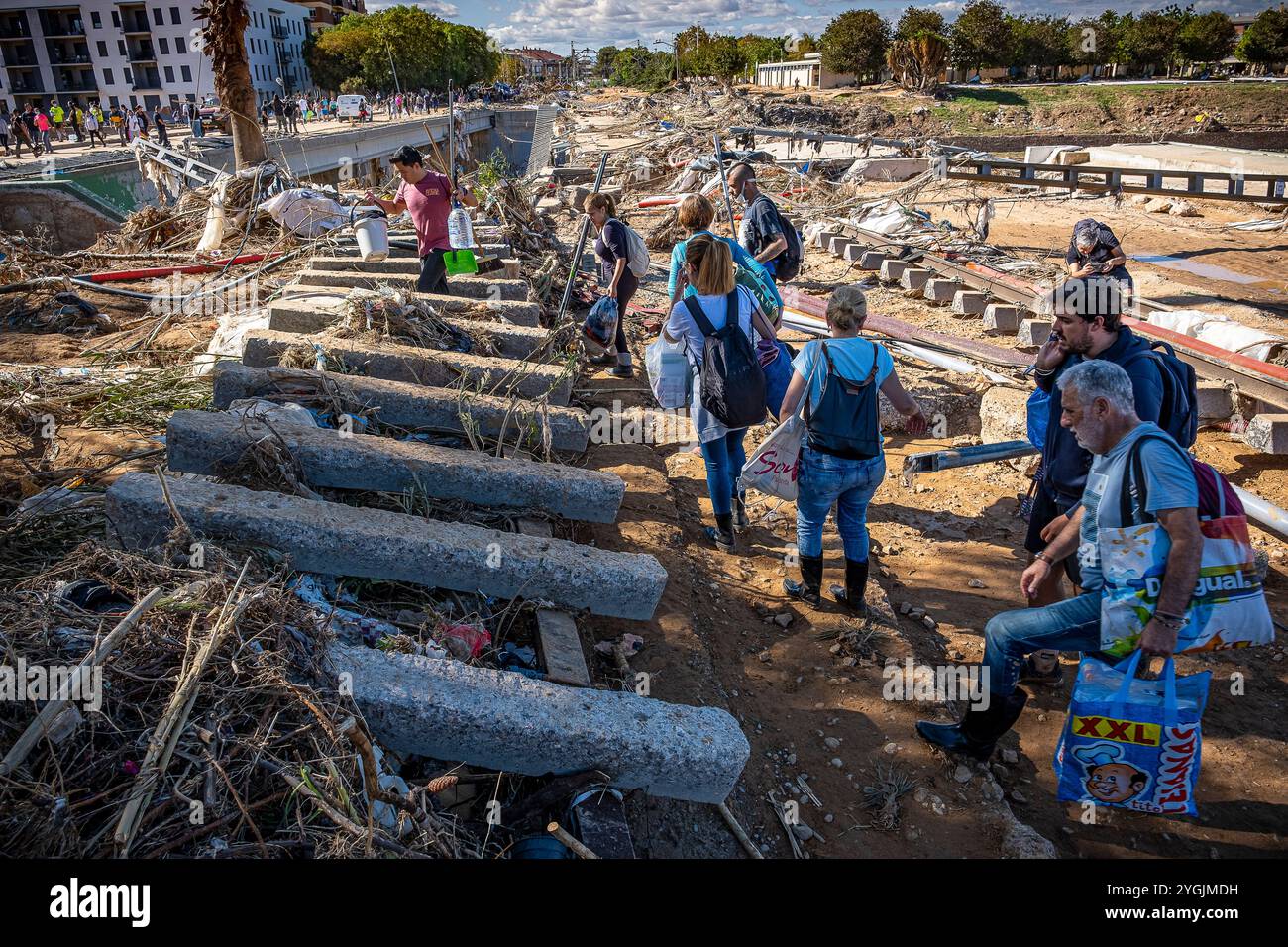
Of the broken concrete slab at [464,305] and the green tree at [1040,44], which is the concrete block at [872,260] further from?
the green tree at [1040,44]

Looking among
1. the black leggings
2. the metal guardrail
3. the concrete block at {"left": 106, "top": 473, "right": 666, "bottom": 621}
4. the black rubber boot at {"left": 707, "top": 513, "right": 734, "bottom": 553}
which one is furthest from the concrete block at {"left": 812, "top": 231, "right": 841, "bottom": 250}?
the concrete block at {"left": 106, "top": 473, "right": 666, "bottom": 621}

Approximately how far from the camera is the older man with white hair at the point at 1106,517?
7.94 ft

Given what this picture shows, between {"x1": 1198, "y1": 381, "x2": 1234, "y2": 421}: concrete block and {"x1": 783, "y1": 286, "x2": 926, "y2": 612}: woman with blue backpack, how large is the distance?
3948 mm

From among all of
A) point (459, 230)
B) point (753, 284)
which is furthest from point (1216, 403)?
point (459, 230)

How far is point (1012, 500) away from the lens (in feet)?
18.2

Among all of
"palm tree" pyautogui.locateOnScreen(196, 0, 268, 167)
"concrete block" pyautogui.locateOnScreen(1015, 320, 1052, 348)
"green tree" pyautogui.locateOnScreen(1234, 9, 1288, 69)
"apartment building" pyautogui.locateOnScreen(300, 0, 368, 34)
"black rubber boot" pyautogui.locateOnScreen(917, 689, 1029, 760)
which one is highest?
"apartment building" pyautogui.locateOnScreen(300, 0, 368, 34)

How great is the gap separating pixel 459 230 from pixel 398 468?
395 cm

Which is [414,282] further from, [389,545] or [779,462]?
[779,462]

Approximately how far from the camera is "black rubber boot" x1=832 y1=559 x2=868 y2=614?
4094 mm

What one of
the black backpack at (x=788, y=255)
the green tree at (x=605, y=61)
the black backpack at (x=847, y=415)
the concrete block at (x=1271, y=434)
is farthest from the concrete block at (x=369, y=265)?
the green tree at (x=605, y=61)

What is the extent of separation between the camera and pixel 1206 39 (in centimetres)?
5906

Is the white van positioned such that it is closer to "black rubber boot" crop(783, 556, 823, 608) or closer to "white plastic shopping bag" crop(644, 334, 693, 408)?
Result: "white plastic shopping bag" crop(644, 334, 693, 408)
